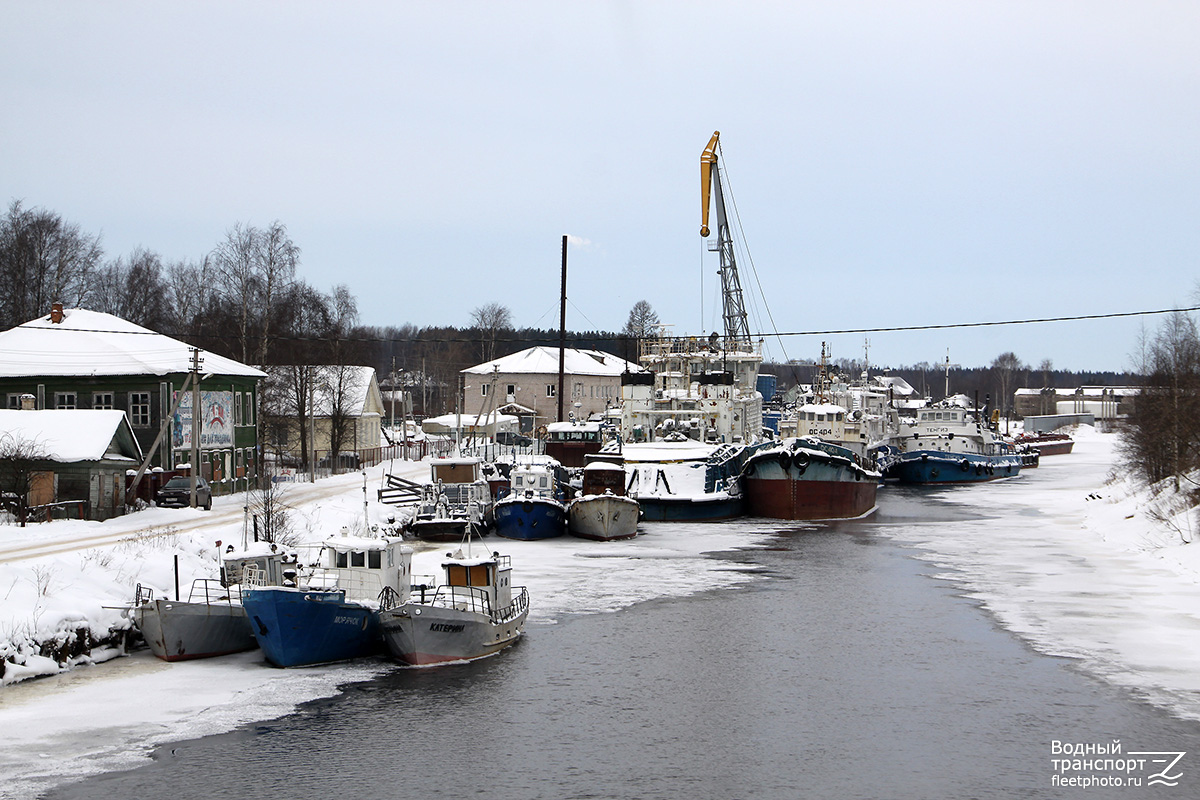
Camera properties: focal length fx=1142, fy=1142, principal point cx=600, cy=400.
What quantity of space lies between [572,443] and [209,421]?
3166 cm

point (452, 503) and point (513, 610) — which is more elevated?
point (452, 503)

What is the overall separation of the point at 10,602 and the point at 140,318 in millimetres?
61923

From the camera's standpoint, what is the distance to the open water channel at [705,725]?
17062 mm

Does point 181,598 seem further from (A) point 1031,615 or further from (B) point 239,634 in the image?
(A) point 1031,615

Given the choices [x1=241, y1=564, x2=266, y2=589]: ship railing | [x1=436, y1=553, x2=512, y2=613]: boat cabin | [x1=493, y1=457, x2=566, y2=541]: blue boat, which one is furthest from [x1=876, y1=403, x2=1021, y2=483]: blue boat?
[x1=241, y1=564, x2=266, y2=589]: ship railing

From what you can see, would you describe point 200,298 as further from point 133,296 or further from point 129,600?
point 129,600

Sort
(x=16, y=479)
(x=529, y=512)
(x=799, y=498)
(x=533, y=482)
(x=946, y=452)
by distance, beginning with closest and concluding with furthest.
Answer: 1. (x=16, y=479)
2. (x=529, y=512)
3. (x=533, y=482)
4. (x=799, y=498)
5. (x=946, y=452)

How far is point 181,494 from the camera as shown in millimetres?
41812

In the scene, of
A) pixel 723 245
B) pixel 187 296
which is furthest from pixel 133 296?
pixel 723 245

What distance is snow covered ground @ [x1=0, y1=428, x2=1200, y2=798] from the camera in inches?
781

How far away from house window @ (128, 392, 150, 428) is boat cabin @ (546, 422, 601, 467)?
108 feet

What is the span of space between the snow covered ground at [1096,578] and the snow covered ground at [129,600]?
9.07 meters

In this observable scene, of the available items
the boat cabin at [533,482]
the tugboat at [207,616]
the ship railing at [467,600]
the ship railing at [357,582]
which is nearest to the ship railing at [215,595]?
the tugboat at [207,616]

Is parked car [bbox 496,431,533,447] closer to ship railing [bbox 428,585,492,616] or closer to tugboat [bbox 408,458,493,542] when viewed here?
tugboat [bbox 408,458,493,542]
